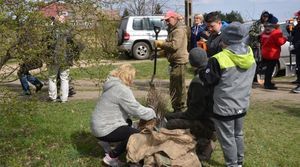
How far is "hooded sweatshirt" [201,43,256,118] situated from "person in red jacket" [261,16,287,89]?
583 cm

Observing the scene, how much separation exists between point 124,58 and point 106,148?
14.1m

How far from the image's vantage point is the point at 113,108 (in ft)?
17.1

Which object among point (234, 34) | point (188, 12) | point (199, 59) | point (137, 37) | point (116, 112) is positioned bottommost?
point (116, 112)

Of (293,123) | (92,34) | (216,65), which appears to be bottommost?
(293,123)

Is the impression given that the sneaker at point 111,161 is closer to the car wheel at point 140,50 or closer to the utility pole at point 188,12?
the utility pole at point 188,12

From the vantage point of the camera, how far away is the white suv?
18625 mm

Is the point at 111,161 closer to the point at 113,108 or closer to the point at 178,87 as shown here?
the point at 113,108

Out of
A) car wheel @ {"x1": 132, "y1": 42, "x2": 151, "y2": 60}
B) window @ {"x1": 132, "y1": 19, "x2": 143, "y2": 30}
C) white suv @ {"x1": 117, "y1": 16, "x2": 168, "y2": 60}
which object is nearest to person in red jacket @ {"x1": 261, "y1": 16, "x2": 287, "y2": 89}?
white suv @ {"x1": 117, "y1": 16, "x2": 168, "y2": 60}

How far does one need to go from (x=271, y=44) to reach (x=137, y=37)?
8.94 m

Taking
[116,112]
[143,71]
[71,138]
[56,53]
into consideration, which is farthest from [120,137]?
[143,71]

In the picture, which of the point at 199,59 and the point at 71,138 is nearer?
the point at 199,59

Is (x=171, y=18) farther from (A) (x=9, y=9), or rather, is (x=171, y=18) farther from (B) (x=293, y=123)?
(A) (x=9, y=9)

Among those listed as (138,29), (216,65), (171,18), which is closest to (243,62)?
(216,65)

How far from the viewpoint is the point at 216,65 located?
4.69 metres
